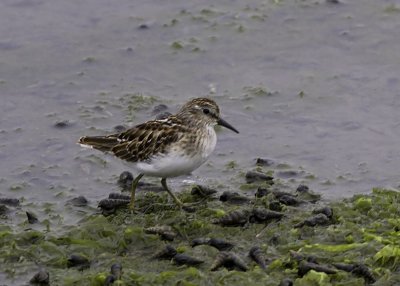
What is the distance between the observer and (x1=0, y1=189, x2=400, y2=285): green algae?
28.6 ft

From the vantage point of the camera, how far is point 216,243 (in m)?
9.26

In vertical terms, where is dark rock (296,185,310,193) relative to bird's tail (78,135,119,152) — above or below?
below

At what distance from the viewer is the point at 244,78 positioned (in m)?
13.7

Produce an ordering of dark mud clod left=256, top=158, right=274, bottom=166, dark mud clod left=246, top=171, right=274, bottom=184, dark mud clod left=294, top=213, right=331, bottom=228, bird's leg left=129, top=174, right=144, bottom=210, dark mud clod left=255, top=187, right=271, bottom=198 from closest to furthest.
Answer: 1. dark mud clod left=294, top=213, right=331, bottom=228
2. bird's leg left=129, top=174, right=144, bottom=210
3. dark mud clod left=255, top=187, right=271, bottom=198
4. dark mud clod left=246, top=171, right=274, bottom=184
5. dark mud clod left=256, top=158, right=274, bottom=166

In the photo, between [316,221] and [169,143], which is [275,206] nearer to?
[316,221]

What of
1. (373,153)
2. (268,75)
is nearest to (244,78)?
(268,75)

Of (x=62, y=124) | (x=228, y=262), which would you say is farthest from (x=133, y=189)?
(x=62, y=124)

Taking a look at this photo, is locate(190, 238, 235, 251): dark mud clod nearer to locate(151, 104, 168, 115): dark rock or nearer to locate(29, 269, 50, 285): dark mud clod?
locate(29, 269, 50, 285): dark mud clod

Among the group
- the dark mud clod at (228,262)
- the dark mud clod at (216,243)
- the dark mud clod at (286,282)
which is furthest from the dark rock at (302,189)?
the dark mud clod at (286,282)

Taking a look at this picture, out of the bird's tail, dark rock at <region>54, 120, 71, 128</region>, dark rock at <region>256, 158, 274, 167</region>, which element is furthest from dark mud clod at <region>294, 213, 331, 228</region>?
dark rock at <region>54, 120, 71, 128</region>

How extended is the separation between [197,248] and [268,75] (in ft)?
16.6

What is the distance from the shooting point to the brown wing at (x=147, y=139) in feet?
33.4

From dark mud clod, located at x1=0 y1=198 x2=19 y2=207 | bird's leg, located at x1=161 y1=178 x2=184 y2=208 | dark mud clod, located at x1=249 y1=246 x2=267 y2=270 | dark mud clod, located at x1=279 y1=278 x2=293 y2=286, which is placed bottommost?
dark mud clod, located at x1=0 y1=198 x2=19 y2=207

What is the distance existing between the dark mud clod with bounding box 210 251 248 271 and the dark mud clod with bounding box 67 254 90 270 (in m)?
1.24
